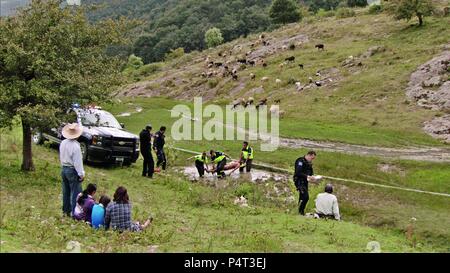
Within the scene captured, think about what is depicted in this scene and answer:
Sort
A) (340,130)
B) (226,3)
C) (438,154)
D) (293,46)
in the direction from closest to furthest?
(438,154) < (340,130) < (293,46) < (226,3)

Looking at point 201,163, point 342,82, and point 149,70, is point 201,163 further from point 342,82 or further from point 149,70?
point 149,70

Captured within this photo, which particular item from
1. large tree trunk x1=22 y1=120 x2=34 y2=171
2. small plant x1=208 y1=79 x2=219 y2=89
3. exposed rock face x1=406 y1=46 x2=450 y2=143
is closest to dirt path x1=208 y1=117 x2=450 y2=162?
exposed rock face x1=406 y1=46 x2=450 y2=143

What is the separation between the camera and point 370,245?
11055mm

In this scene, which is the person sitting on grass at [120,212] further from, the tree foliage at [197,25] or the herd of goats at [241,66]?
the tree foliage at [197,25]

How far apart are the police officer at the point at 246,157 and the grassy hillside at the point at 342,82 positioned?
784 centimetres

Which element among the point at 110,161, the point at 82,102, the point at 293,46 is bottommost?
the point at 110,161

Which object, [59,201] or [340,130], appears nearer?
[59,201]

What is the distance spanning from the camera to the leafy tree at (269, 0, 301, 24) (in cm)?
8475

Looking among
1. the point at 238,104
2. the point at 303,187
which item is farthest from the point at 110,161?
the point at 238,104

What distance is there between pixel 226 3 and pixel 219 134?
135 metres

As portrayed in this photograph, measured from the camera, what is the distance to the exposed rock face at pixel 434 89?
99.7 feet

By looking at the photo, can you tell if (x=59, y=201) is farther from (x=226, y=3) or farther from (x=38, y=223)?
(x=226, y=3)

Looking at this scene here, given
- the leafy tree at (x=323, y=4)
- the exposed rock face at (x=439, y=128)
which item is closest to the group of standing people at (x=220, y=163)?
the exposed rock face at (x=439, y=128)

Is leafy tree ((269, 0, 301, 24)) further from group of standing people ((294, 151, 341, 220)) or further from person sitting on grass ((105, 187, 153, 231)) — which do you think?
person sitting on grass ((105, 187, 153, 231))
